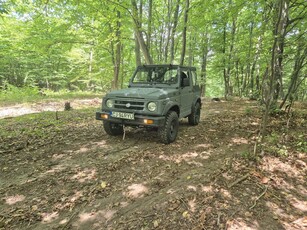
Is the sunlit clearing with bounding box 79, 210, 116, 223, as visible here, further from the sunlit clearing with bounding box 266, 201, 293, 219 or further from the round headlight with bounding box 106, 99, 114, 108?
the round headlight with bounding box 106, 99, 114, 108

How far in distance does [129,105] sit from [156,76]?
155 cm

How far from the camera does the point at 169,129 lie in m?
→ 5.00

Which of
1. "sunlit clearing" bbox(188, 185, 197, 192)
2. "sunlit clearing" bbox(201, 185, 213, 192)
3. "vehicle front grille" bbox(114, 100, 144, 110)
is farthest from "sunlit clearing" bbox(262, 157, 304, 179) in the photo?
"vehicle front grille" bbox(114, 100, 144, 110)

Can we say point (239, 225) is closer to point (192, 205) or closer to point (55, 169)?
point (192, 205)

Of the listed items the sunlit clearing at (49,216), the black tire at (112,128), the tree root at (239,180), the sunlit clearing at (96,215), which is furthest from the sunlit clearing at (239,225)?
the black tire at (112,128)

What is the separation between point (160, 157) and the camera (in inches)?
172

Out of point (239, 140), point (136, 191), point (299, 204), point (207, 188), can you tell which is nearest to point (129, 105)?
point (136, 191)

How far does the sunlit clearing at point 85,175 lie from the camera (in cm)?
350

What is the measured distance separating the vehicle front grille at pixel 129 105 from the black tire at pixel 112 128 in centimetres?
68

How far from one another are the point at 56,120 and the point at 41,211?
5.26 metres

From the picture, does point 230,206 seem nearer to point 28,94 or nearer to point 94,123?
point 94,123

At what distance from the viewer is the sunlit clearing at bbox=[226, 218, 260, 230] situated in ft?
7.96

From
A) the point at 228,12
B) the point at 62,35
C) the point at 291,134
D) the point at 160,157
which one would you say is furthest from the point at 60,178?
the point at 62,35

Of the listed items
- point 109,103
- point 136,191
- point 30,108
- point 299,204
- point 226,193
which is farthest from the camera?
point 30,108
